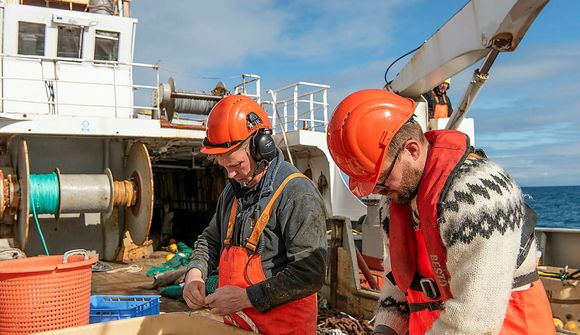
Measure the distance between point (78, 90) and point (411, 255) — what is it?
972 cm

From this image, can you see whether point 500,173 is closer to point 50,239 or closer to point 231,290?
point 231,290

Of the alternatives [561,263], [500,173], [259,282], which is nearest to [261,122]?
[259,282]

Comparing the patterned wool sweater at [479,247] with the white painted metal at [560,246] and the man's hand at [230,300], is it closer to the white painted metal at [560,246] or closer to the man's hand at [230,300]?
the man's hand at [230,300]

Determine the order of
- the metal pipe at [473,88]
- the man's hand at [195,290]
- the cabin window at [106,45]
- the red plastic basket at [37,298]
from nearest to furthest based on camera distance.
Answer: the man's hand at [195,290]
the red plastic basket at [37,298]
the metal pipe at [473,88]
the cabin window at [106,45]

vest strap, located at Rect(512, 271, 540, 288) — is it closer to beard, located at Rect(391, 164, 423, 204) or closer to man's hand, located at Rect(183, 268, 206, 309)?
beard, located at Rect(391, 164, 423, 204)

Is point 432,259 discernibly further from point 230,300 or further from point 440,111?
point 440,111

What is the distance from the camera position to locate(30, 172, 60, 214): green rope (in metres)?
8.54

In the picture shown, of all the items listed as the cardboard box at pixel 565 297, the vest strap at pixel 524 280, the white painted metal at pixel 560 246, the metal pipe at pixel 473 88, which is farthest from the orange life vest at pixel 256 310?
the white painted metal at pixel 560 246

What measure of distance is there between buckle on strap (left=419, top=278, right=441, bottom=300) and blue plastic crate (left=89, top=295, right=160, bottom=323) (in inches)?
133

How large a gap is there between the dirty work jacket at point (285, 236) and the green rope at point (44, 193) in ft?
22.5

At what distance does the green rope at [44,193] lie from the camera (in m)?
8.54

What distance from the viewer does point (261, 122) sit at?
9.39 feet

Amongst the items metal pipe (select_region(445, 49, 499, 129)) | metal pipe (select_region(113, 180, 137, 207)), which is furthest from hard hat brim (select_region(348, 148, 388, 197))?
metal pipe (select_region(113, 180, 137, 207))

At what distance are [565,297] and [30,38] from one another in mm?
9719
